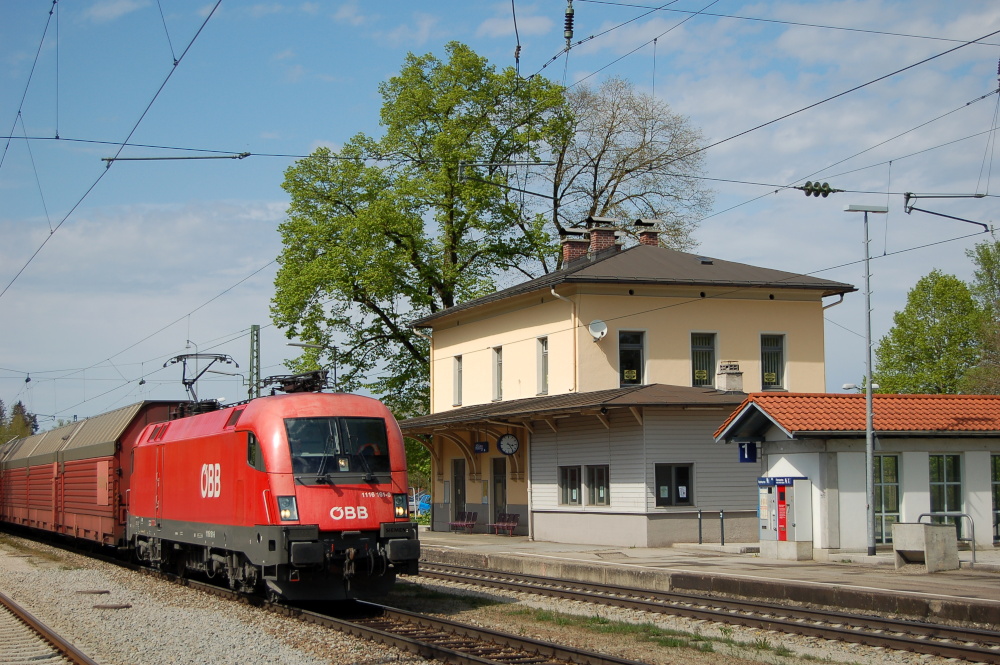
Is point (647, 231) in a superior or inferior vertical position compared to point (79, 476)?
superior

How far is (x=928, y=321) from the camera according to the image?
56656 millimetres

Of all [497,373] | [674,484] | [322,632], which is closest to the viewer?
[322,632]

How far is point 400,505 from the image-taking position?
48.6ft

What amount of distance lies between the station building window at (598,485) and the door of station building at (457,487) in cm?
779

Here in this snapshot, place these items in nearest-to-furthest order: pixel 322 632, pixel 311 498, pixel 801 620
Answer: pixel 322 632
pixel 801 620
pixel 311 498

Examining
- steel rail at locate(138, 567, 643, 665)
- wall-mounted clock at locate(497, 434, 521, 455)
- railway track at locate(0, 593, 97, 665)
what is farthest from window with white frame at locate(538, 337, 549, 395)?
railway track at locate(0, 593, 97, 665)

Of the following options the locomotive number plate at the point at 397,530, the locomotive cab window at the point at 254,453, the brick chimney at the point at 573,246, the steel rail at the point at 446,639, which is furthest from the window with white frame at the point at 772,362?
the locomotive cab window at the point at 254,453

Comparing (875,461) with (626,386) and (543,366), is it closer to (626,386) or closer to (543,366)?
(626,386)

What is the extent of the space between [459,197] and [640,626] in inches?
1032

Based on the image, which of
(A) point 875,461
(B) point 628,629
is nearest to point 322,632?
(B) point 628,629

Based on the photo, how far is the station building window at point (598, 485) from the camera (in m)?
27.0

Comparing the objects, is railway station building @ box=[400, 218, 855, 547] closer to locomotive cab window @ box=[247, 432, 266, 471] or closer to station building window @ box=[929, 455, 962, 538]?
station building window @ box=[929, 455, 962, 538]

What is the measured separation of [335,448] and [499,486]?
18013 millimetres

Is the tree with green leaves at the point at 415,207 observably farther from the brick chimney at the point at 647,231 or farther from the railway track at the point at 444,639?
the railway track at the point at 444,639
